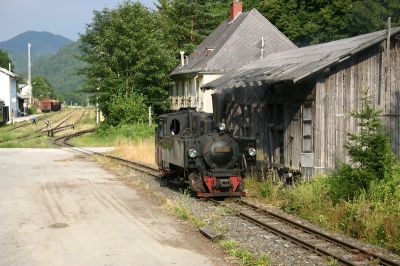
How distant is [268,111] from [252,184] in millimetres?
2811

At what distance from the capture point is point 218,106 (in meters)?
22.0

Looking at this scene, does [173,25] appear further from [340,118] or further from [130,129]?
[340,118]

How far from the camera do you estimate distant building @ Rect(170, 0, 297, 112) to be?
121 feet

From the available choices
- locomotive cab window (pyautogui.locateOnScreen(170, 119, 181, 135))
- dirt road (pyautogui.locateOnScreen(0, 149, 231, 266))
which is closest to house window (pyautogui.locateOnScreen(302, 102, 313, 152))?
locomotive cab window (pyautogui.locateOnScreen(170, 119, 181, 135))

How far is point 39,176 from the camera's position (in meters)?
20.9

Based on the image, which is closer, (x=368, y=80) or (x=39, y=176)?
(x=368, y=80)

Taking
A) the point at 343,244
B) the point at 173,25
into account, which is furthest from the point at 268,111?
the point at 173,25

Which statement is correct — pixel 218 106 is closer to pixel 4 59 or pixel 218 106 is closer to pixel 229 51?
pixel 229 51

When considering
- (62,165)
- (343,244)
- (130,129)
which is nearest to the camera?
(343,244)

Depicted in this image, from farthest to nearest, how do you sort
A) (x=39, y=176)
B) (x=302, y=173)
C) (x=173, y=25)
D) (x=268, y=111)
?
(x=173, y=25) → (x=39, y=176) → (x=268, y=111) → (x=302, y=173)

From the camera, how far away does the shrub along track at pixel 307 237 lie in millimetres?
8784

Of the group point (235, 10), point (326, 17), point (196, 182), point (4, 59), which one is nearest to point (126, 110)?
point (235, 10)

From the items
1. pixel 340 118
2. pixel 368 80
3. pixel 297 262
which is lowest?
pixel 297 262

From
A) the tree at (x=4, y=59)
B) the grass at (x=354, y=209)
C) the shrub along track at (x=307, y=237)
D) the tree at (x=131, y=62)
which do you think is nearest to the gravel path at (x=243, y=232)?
the shrub along track at (x=307, y=237)
